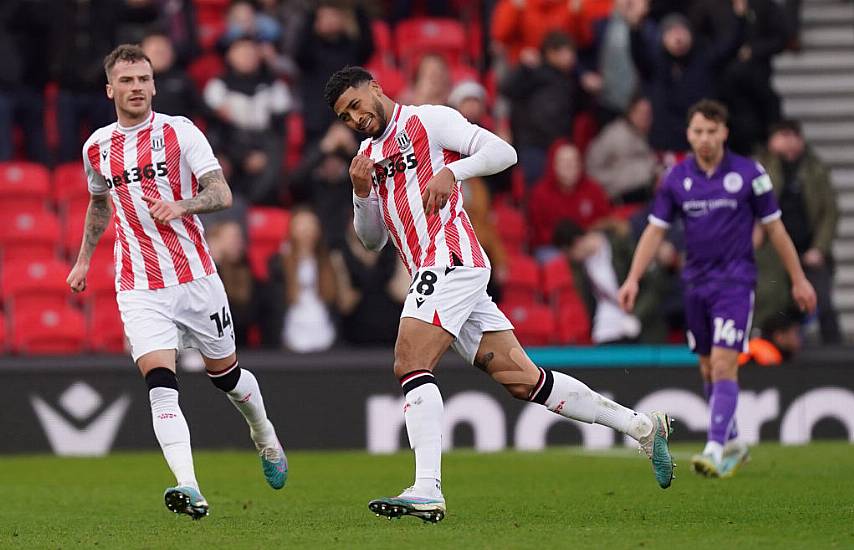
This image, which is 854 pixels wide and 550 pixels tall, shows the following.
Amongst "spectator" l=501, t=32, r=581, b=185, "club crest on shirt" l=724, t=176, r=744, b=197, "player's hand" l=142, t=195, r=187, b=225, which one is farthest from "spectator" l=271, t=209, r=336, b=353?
"player's hand" l=142, t=195, r=187, b=225

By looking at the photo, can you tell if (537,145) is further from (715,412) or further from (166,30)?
(715,412)

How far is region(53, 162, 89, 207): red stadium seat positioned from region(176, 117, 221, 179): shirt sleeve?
693 cm

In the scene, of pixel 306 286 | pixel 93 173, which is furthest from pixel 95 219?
pixel 306 286

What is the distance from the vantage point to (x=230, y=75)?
51.3 ft

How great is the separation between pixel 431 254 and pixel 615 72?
32.5ft

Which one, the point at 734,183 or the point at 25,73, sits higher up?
the point at 25,73

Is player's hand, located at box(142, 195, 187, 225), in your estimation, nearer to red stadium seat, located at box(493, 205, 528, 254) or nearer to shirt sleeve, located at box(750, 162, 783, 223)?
shirt sleeve, located at box(750, 162, 783, 223)

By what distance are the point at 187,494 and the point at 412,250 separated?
1585 millimetres

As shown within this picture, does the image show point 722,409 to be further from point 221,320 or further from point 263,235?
point 263,235

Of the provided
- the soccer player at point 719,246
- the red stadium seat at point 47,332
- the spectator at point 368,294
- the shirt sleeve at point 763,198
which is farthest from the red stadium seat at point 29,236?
the shirt sleeve at point 763,198

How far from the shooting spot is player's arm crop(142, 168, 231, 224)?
305 inches

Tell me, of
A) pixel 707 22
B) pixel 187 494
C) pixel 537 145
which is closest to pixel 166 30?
pixel 537 145

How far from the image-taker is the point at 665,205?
10.3 m

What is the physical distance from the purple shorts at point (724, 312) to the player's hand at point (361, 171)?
3312 mm
